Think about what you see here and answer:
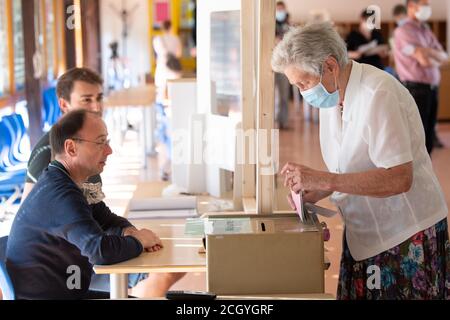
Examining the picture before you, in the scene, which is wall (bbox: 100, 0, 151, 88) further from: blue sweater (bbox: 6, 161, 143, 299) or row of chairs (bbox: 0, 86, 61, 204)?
blue sweater (bbox: 6, 161, 143, 299)

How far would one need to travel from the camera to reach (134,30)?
1745 centimetres

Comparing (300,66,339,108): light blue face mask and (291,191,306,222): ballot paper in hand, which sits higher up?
(300,66,339,108): light blue face mask

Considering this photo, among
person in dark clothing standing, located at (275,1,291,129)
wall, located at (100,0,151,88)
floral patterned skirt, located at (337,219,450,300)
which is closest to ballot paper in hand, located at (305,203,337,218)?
floral patterned skirt, located at (337,219,450,300)

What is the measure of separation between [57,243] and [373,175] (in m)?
1.17

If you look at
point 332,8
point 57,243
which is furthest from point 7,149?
point 332,8

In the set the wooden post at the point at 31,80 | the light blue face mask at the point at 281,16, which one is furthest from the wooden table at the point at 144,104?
the light blue face mask at the point at 281,16

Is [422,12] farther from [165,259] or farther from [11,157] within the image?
[165,259]

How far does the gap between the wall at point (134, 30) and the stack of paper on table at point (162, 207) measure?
45.0ft

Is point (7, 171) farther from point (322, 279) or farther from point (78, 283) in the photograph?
point (322, 279)

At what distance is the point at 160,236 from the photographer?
321 centimetres

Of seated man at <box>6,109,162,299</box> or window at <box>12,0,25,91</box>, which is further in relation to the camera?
window at <box>12,0,25,91</box>

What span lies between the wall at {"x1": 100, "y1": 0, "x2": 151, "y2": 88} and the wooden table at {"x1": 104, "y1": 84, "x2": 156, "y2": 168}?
6924 millimetres

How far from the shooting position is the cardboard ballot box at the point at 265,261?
248 cm

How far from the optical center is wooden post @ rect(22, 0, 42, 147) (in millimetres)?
7941
